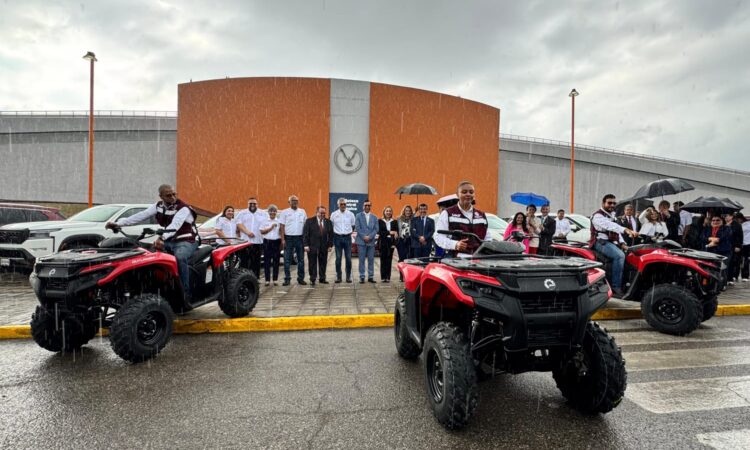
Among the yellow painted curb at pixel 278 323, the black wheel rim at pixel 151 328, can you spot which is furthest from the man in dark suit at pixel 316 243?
the black wheel rim at pixel 151 328

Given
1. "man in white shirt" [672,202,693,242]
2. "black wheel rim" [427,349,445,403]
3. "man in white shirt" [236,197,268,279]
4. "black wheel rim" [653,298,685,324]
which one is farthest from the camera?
"man in white shirt" [672,202,693,242]

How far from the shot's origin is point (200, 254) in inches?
221

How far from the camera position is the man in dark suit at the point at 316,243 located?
31.0 ft

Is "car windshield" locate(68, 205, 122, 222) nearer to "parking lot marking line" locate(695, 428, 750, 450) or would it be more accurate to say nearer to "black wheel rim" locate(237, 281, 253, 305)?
"black wheel rim" locate(237, 281, 253, 305)

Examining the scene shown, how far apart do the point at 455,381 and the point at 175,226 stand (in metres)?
4.11

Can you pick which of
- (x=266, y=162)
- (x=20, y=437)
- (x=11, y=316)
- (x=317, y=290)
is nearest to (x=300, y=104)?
(x=266, y=162)

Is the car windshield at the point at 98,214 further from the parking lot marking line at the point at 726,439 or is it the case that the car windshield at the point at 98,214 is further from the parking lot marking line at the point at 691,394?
the parking lot marking line at the point at 726,439

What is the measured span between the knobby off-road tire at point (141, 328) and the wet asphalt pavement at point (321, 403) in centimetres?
15

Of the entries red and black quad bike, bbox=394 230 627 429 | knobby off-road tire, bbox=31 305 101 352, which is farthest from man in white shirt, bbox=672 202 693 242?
knobby off-road tire, bbox=31 305 101 352

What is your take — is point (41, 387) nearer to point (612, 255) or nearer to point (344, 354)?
point (344, 354)

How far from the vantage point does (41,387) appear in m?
3.70

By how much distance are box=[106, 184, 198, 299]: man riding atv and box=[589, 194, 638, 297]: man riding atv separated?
5477 mm

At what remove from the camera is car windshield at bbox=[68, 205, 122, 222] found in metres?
10.4

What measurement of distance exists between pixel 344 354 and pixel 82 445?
2.47m
